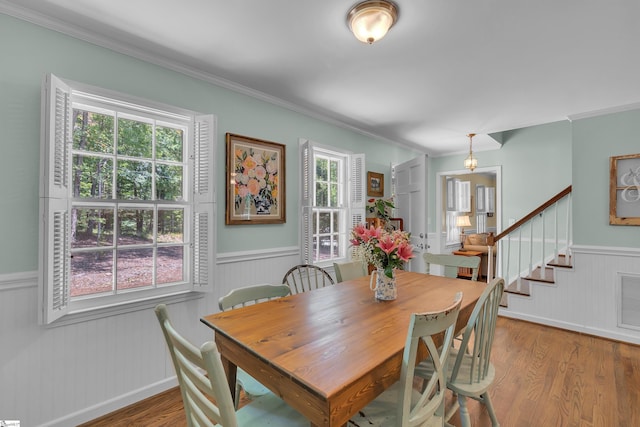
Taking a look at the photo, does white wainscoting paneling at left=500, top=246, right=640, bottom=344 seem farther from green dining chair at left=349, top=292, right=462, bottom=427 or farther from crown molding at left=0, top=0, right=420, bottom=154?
crown molding at left=0, top=0, right=420, bottom=154

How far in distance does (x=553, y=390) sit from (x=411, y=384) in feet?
6.75

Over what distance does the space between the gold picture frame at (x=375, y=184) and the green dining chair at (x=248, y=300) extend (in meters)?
2.49

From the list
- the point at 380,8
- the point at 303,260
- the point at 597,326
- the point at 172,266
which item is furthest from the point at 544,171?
the point at 172,266

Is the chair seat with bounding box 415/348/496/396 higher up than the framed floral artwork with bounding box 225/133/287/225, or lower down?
lower down

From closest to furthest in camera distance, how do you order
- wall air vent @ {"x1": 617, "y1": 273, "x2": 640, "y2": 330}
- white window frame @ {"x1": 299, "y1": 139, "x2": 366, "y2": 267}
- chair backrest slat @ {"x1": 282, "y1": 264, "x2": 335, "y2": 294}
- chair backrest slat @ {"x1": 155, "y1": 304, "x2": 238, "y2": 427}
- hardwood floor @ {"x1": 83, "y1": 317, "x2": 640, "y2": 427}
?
chair backrest slat @ {"x1": 155, "y1": 304, "x2": 238, "y2": 427}, hardwood floor @ {"x1": 83, "y1": 317, "x2": 640, "y2": 427}, chair backrest slat @ {"x1": 282, "y1": 264, "x2": 335, "y2": 294}, wall air vent @ {"x1": 617, "y1": 273, "x2": 640, "y2": 330}, white window frame @ {"x1": 299, "y1": 139, "x2": 366, "y2": 267}

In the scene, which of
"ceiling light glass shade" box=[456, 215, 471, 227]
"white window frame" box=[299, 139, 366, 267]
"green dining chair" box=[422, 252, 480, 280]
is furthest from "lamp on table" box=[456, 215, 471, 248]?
"green dining chair" box=[422, 252, 480, 280]

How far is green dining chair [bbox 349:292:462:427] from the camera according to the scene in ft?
3.39

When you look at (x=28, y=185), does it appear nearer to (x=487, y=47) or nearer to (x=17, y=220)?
(x=17, y=220)

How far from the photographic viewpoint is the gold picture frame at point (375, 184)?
4.15m

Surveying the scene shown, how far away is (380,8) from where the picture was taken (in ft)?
5.18

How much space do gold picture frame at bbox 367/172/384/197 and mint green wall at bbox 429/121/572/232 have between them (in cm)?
213

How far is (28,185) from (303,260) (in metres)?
2.23

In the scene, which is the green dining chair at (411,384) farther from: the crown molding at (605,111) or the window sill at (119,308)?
the crown molding at (605,111)

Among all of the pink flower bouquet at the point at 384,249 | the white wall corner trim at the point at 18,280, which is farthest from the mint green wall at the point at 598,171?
the white wall corner trim at the point at 18,280
